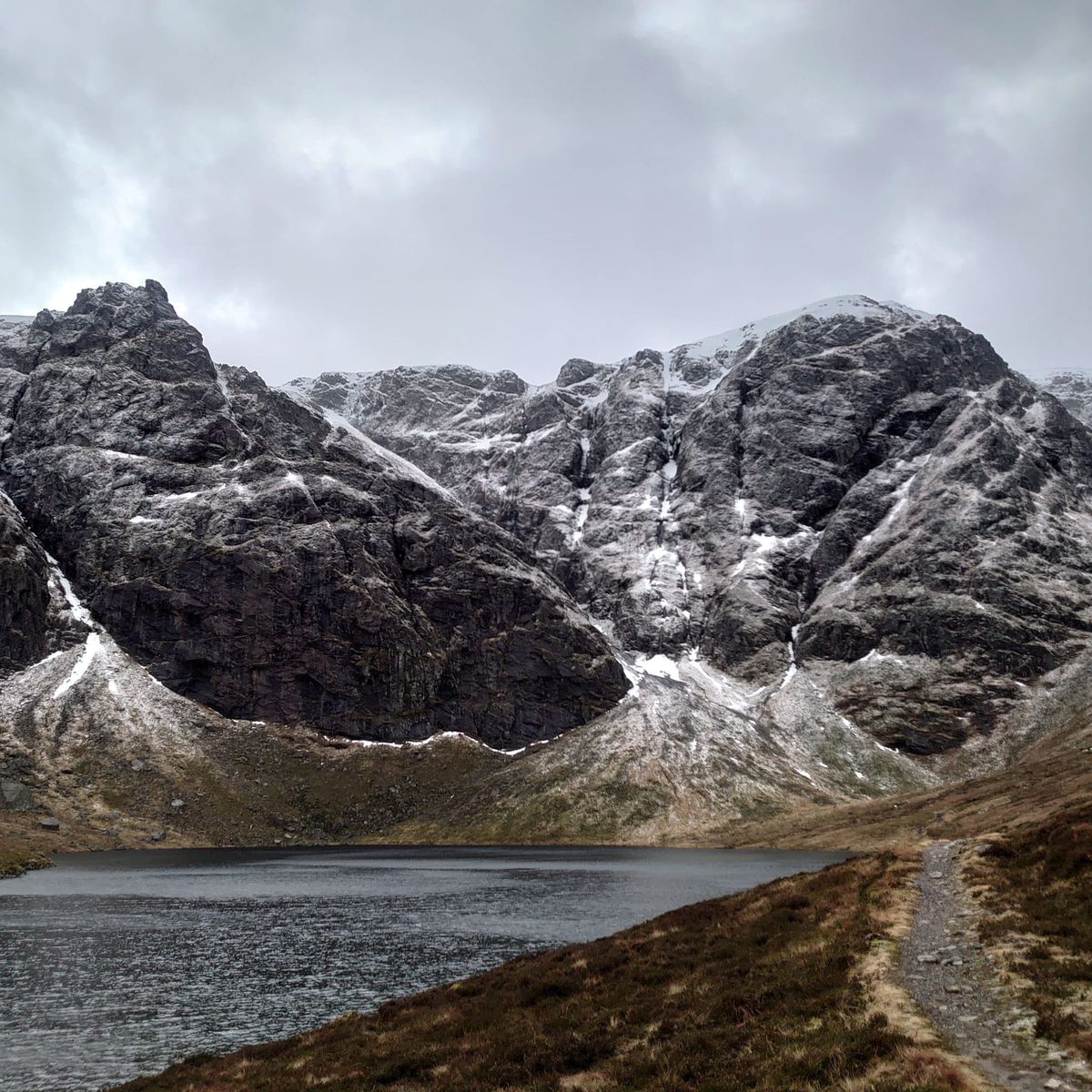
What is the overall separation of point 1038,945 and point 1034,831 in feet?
81.7

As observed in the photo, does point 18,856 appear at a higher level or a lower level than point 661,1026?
lower

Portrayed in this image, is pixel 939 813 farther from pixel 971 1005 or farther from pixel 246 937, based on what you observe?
pixel 971 1005

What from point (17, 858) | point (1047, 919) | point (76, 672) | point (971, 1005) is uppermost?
point (76, 672)

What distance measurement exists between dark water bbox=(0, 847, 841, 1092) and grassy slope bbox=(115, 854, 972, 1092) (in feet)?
28.4

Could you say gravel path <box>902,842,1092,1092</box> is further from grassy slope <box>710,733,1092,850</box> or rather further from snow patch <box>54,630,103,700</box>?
snow patch <box>54,630,103,700</box>

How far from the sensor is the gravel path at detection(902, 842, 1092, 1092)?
16.4 m

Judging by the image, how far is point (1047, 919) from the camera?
28.8m

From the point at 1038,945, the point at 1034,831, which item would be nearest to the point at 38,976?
Answer: the point at 1038,945

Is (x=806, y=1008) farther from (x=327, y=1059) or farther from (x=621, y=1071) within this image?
(x=327, y=1059)

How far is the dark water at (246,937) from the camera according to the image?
3978 centimetres

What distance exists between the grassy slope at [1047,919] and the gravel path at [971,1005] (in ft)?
1.91

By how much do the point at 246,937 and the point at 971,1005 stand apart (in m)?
58.5

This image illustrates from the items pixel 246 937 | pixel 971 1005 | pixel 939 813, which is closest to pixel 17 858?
pixel 246 937

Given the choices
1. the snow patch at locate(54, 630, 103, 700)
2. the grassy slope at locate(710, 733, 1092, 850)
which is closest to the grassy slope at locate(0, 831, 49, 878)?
the snow patch at locate(54, 630, 103, 700)
